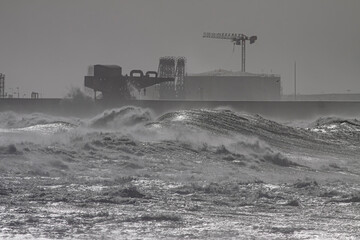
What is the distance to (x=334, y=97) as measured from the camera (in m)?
188

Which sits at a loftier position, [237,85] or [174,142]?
[237,85]

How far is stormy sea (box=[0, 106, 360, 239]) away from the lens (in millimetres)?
12234

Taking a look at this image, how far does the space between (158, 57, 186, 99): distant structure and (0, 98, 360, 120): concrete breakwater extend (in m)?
43.3

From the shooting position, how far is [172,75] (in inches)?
4636

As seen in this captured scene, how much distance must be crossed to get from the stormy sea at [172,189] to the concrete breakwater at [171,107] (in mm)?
33823

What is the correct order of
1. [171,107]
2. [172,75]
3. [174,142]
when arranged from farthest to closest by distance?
[172,75] → [171,107] → [174,142]

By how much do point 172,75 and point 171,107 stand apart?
49895 millimetres

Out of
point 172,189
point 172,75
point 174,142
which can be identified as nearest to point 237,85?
point 172,75

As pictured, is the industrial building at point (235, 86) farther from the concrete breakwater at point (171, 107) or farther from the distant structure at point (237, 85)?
the concrete breakwater at point (171, 107)

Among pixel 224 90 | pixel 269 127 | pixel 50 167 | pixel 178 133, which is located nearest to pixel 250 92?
pixel 224 90

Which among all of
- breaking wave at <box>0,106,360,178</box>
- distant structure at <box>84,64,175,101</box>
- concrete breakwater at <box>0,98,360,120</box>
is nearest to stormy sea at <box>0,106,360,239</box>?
breaking wave at <box>0,106,360,178</box>

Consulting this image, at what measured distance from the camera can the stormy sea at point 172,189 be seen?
40.1 ft

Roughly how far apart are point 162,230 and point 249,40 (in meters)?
156

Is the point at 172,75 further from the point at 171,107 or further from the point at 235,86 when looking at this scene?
the point at 171,107
